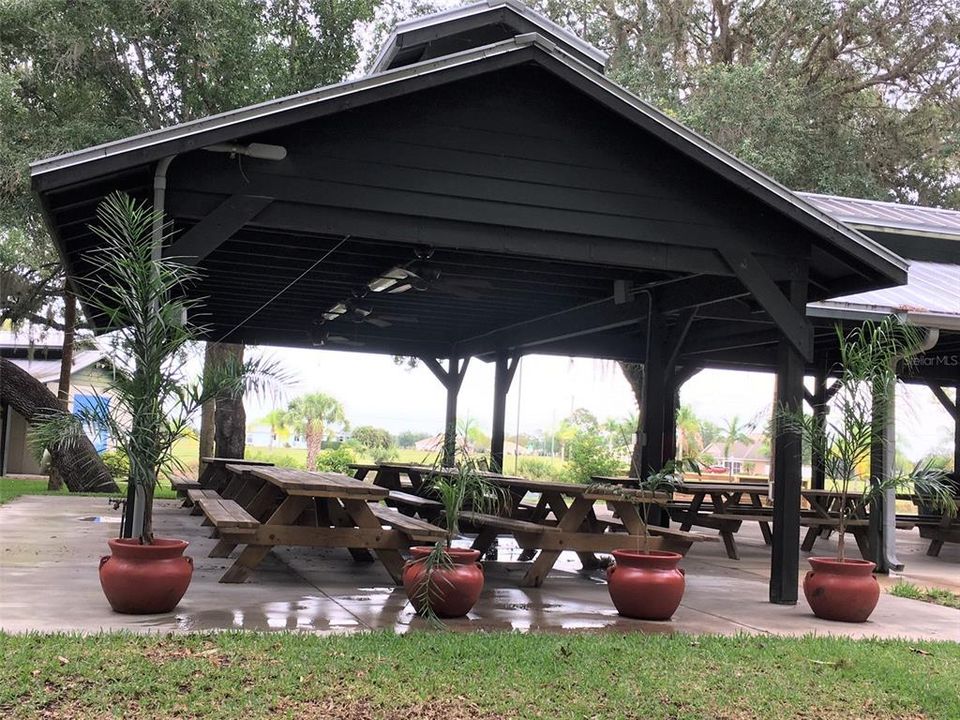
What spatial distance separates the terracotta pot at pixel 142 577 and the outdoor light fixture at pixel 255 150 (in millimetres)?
2421

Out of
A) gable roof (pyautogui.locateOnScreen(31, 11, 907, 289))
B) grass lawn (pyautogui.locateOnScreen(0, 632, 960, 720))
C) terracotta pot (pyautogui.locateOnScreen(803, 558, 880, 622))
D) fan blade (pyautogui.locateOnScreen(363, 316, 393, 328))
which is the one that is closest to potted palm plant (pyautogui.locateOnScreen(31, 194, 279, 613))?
gable roof (pyautogui.locateOnScreen(31, 11, 907, 289))

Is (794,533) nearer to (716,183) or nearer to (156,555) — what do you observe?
(716,183)

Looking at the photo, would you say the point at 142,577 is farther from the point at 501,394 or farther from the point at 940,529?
the point at 940,529

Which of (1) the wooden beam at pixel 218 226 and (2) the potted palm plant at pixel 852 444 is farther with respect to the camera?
(2) the potted palm plant at pixel 852 444

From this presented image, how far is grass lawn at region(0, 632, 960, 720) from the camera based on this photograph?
4.32m

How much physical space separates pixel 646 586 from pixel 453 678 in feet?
7.30

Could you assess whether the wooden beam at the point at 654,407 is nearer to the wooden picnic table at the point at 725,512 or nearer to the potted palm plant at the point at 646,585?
the wooden picnic table at the point at 725,512

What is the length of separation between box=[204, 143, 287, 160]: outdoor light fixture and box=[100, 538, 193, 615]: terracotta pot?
2421 millimetres

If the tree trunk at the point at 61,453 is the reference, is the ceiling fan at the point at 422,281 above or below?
above

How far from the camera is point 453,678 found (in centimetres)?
476

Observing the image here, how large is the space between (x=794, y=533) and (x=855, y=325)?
3769 millimetres

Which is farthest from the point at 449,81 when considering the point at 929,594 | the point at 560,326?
the point at 929,594

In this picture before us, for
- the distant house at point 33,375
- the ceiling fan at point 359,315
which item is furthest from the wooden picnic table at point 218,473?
the distant house at point 33,375

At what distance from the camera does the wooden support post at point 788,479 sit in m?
7.43
